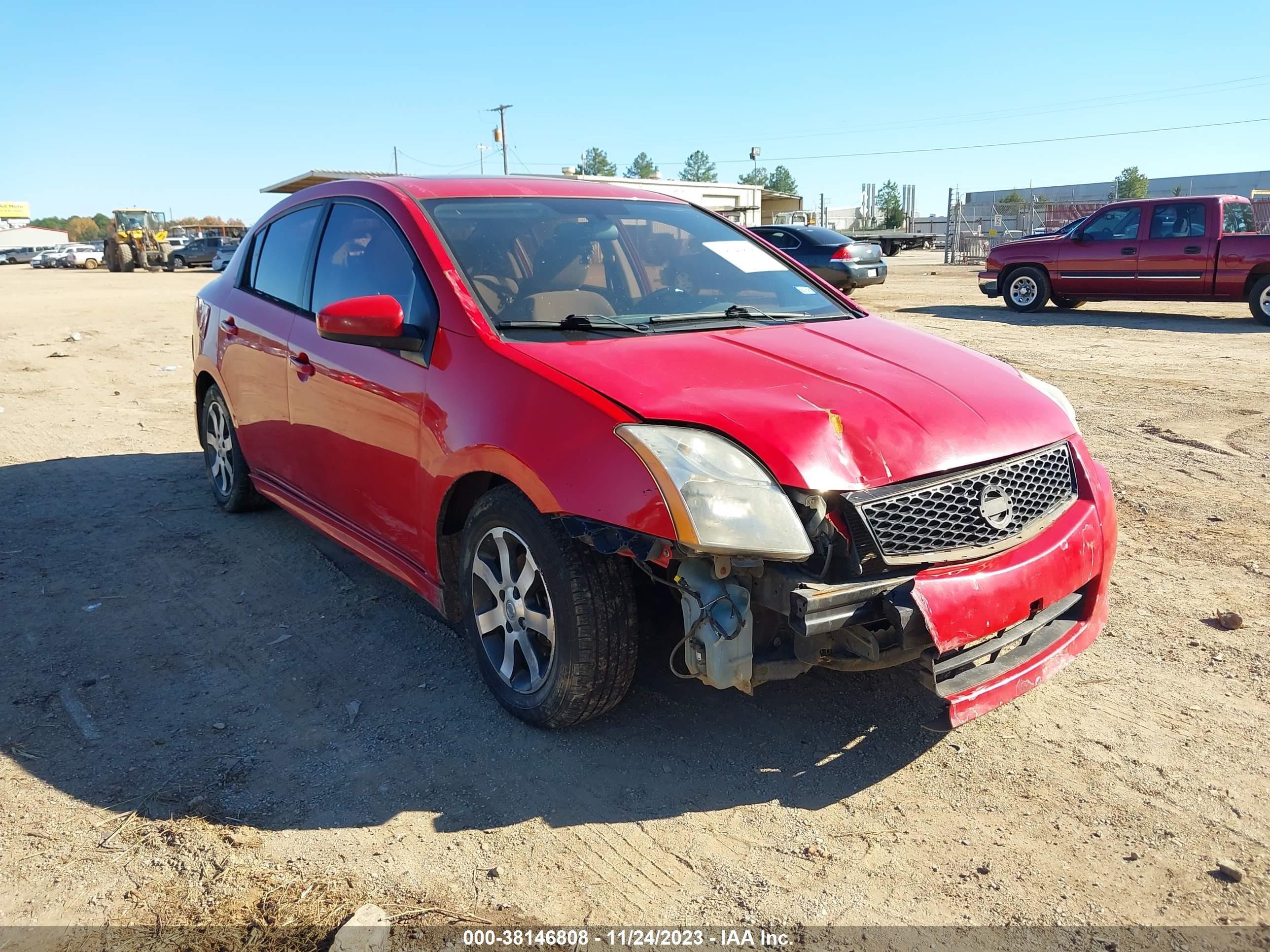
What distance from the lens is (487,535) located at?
122 inches

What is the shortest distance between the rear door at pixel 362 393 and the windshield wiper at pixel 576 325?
0.30 m

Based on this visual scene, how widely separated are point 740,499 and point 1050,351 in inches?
382

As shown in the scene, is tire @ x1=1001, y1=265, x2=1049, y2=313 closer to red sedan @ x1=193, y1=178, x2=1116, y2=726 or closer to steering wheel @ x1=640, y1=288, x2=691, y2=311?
red sedan @ x1=193, y1=178, x2=1116, y2=726

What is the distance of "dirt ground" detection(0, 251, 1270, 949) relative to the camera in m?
2.39

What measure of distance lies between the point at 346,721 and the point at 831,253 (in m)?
15.0

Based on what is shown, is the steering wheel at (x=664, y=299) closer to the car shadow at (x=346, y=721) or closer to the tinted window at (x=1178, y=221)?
the car shadow at (x=346, y=721)

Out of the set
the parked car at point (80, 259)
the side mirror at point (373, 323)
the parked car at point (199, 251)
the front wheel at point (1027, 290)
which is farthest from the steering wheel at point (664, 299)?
the parked car at point (80, 259)

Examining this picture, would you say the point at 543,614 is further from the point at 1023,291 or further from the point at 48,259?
the point at 48,259

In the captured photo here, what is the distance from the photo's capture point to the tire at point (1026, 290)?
607 inches

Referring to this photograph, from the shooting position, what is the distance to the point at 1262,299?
13320mm

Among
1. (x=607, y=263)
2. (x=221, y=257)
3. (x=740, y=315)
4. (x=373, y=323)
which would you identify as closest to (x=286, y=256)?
(x=373, y=323)

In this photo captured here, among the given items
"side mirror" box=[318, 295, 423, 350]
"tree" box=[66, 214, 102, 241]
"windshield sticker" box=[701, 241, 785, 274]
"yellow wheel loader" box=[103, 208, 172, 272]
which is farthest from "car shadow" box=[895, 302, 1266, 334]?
"tree" box=[66, 214, 102, 241]

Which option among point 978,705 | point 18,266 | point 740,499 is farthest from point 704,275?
point 18,266

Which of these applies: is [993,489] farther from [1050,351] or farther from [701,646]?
[1050,351]
